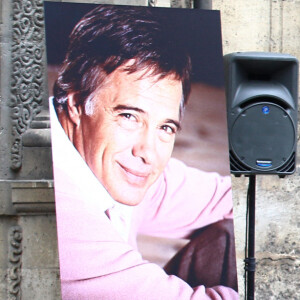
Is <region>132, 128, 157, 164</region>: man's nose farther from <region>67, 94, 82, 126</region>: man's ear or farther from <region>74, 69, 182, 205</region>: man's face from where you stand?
<region>67, 94, 82, 126</region>: man's ear

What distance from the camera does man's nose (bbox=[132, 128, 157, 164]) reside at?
15.0 ft

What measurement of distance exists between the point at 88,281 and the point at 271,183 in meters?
1.96

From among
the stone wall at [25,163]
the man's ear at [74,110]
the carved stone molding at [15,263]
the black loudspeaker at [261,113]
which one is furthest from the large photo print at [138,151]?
the carved stone molding at [15,263]

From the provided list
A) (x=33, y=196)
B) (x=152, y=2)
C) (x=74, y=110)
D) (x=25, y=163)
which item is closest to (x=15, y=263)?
(x=33, y=196)

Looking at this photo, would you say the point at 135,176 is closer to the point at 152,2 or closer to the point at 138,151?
the point at 138,151

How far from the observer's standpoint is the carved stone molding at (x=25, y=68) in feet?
17.4

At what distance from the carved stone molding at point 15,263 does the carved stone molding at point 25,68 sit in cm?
35

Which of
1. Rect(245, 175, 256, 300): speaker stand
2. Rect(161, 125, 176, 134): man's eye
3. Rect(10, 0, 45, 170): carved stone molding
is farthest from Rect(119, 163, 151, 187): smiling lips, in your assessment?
Rect(10, 0, 45, 170): carved stone molding

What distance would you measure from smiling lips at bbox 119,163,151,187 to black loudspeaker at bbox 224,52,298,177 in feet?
1.88

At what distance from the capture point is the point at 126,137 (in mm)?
4551

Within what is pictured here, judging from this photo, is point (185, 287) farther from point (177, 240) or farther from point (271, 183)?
point (271, 183)

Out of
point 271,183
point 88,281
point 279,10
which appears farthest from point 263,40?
point 88,281

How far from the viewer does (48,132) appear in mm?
5277

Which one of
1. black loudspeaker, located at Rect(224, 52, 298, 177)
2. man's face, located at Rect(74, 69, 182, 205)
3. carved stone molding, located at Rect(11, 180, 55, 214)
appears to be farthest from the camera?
carved stone molding, located at Rect(11, 180, 55, 214)
